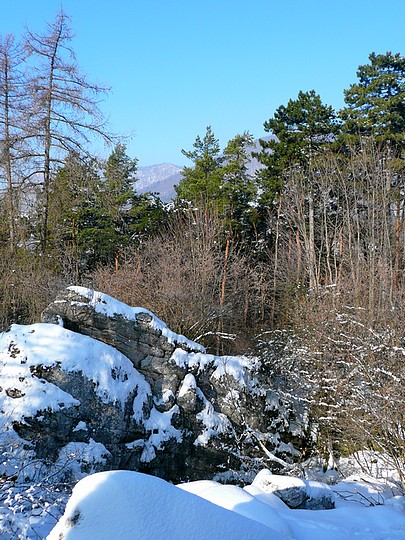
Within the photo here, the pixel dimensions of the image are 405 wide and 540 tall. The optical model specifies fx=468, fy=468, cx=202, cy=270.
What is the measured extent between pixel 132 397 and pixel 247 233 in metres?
15.2

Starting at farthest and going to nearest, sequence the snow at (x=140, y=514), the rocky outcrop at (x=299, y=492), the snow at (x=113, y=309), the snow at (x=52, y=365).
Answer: the snow at (x=113, y=309), the snow at (x=52, y=365), the rocky outcrop at (x=299, y=492), the snow at (x=140, y=514)

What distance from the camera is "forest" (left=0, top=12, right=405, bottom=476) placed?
42.6ft

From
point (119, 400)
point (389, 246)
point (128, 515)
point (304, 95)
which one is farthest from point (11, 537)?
point (304, 95)

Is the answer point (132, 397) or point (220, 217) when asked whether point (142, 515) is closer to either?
point (132, 397)

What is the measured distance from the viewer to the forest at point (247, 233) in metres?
13.0

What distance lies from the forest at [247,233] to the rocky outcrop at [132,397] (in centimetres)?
176

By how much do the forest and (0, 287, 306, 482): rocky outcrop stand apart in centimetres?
176

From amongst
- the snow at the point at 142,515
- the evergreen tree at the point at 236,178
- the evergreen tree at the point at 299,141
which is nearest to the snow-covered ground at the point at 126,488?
the snow at the point at 142,515

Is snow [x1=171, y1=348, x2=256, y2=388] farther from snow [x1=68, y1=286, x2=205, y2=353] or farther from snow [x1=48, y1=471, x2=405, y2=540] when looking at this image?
snow [x1=48, y1=471, x2=405, y2=540]

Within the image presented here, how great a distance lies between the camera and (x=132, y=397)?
10.8 m

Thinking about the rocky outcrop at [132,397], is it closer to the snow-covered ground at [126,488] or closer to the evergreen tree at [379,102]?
the snow-covered ground at [126,488]

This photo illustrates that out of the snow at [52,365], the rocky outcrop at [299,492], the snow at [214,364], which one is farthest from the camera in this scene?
the snow at [214,364]

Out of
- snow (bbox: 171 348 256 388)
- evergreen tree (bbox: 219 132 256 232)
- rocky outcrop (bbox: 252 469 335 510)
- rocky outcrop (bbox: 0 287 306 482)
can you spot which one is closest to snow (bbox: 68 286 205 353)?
rocky outcrop (bbox: 0 287 306 482)

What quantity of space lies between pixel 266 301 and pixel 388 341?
11940mm
